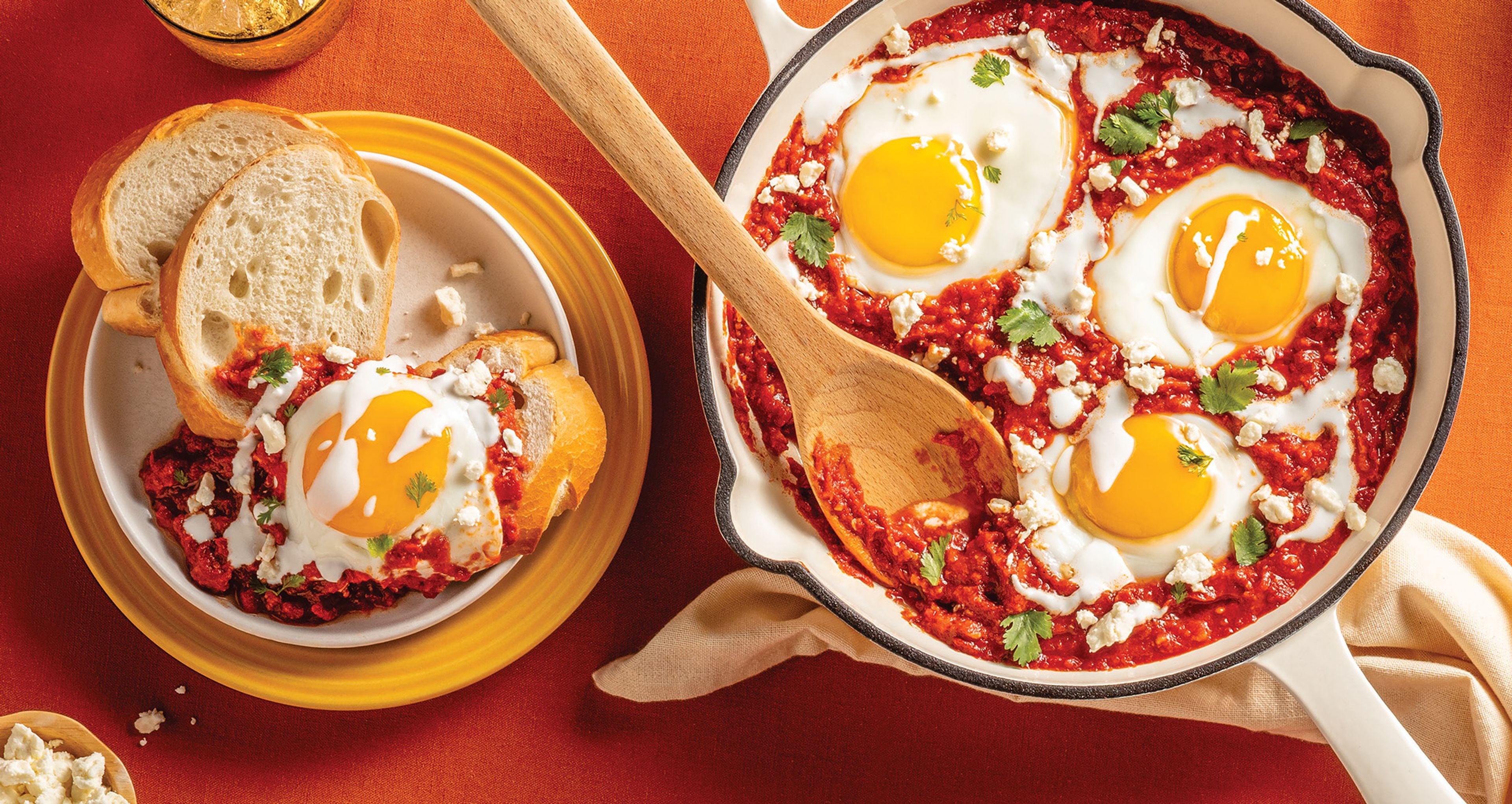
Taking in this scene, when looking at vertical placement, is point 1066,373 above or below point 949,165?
below

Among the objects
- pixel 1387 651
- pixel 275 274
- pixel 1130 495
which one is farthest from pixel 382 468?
pixel 1387 651

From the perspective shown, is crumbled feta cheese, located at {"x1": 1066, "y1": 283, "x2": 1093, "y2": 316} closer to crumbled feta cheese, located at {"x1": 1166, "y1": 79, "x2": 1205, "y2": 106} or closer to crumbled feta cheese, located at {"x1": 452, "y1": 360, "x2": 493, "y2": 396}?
crumbled feta cheese, located at {"x1": 1166, "y1": 79, "x2": 1205, "y2": 106}

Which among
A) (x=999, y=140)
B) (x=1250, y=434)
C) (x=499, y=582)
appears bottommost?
(x=499, y=582)

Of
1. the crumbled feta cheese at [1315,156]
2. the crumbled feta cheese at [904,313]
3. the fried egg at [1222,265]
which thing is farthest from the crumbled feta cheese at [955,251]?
the crumbled feta cheese at [1315,156]

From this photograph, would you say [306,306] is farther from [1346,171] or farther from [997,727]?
[1346,171]

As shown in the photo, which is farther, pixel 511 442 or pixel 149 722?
pixel 149 722

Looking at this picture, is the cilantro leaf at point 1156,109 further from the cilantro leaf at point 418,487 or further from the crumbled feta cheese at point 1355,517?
the cilantro leaf at point 418,487

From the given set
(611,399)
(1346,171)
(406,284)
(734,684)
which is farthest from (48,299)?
(1346,171)

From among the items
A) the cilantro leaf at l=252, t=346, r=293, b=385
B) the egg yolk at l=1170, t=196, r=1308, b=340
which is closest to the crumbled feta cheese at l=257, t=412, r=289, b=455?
the cilantro leaf at l=252, t=346, r=293, b=385

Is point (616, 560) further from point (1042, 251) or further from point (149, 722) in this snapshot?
point (1042, 251)
